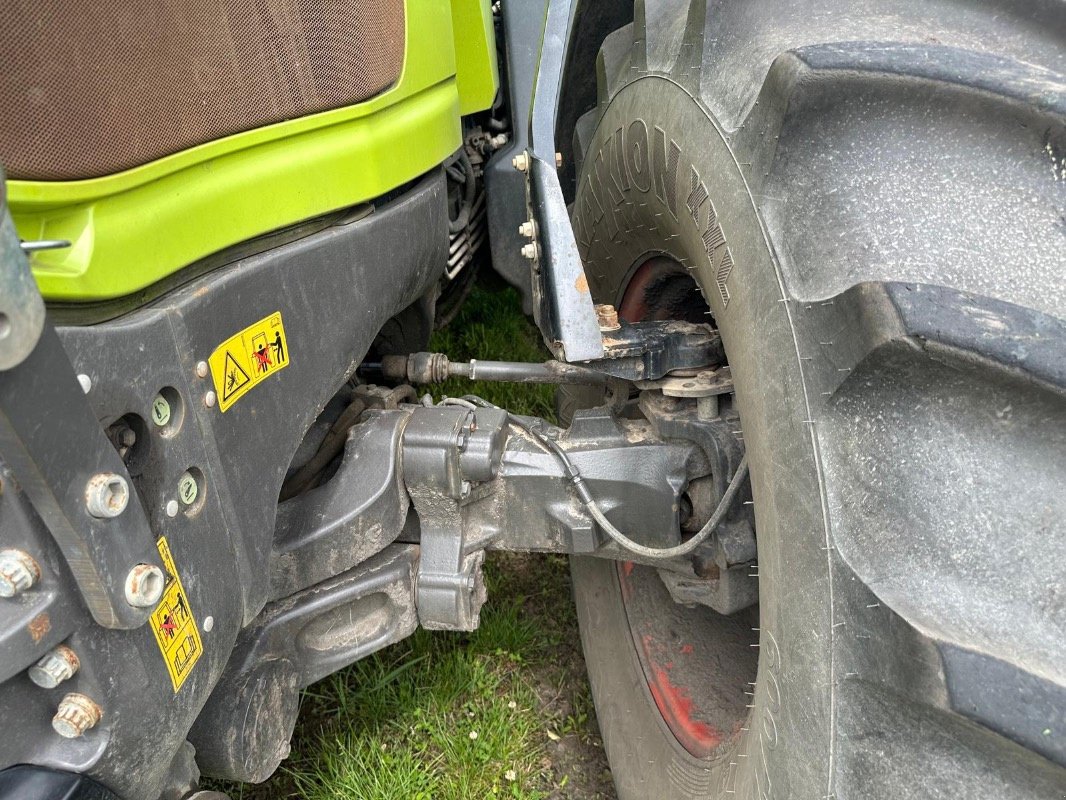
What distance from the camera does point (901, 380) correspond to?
654 mm

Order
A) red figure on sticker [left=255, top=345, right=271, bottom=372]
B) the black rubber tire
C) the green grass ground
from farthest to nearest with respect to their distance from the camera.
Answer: the green grass ground < red figure on sticker [left=255, top=345, right=271, bottom=372] < the black rubber tire

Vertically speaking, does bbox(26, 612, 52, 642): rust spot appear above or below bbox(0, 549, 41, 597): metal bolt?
below

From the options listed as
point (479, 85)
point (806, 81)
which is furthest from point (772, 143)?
point (479, 85)

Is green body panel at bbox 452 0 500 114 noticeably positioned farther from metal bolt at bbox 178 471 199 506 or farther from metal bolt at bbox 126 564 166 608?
metal bolt at bbox 126 564 166 608

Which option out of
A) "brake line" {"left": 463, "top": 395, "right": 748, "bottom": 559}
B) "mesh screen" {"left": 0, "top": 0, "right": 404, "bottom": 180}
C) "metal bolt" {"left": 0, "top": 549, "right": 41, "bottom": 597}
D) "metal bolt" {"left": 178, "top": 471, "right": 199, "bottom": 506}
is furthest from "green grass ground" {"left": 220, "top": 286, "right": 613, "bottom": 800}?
"mesh screen" {"left": 0, "top": 0, "right": 404, "bottom": 180}

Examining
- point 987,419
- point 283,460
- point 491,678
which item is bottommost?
point 491,678

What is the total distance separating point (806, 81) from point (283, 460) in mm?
663

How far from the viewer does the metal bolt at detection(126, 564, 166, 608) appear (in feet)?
2.29

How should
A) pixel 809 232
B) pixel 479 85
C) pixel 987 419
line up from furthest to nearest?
pixel 479 85 < pixel 809 232 < pixel 987 419

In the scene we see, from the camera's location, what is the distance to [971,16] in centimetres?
74

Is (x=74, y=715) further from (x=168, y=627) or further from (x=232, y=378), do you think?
(x=232, y=378)

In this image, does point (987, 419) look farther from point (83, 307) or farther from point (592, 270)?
point (592, 270)

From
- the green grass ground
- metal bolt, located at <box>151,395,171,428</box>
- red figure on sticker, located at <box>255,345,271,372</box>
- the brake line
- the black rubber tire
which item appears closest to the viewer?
the black rubber tire

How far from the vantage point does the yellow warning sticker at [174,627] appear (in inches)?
30.3
